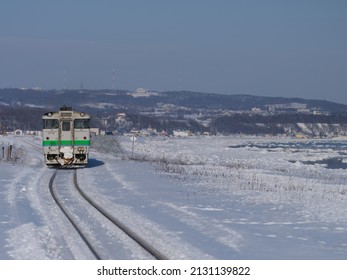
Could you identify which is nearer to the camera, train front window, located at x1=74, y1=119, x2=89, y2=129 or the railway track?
the railway track

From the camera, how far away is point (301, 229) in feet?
47.1

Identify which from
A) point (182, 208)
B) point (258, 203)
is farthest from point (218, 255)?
point (258, 203)

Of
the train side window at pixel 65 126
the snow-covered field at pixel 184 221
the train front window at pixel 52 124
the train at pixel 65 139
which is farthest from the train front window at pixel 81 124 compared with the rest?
the snow-covered field at pixel 184 221

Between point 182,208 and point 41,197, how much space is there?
495 centimetres

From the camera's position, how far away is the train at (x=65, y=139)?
33281 millimetres

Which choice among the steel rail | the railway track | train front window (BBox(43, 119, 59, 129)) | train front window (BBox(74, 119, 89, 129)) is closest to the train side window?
train front window (BBox(43, 119, 59, 129))

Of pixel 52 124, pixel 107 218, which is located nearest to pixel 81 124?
pixel 52 124

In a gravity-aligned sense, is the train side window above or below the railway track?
above

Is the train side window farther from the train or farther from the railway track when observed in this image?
the railway track

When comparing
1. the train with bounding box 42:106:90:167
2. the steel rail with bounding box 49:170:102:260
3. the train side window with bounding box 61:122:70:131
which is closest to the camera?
the steel rail with bounding box 49:170:102:260

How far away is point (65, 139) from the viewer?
109 ft

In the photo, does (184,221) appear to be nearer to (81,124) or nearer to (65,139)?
(65,139)

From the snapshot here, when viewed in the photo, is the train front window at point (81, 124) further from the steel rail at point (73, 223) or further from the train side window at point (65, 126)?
the steel rail at point (73, 223)

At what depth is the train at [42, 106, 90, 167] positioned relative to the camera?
3328cm
